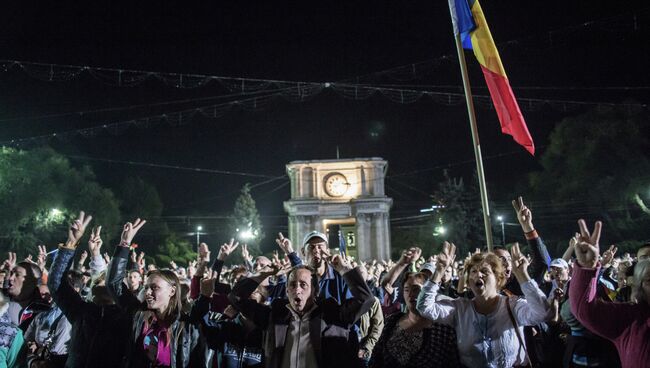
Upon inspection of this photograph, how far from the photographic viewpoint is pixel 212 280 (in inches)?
220

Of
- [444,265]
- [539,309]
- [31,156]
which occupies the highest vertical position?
[31,156]

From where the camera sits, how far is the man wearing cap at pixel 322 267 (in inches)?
220

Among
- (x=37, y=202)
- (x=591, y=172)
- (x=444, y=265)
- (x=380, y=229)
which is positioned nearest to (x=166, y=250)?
(x=37, y=202)

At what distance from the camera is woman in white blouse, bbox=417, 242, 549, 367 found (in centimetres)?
427

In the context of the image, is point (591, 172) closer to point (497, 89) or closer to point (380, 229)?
point (380, 229)

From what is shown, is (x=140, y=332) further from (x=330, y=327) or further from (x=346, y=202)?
(x=346, y=202)

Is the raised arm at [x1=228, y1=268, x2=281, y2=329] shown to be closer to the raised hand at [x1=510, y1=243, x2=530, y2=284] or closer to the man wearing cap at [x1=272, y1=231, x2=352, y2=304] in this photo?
the man wearing cap at [x1=272, y1=231, x2=352, y2=304]

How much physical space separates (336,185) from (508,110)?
48.5m

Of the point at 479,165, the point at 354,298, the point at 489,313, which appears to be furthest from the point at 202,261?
the point at 479,165

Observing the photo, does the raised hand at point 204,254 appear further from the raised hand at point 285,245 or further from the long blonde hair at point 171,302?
the long blonde hair at point 171,302

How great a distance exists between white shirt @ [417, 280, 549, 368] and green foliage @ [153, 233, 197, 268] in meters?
41.6

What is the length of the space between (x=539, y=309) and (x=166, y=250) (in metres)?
47.1

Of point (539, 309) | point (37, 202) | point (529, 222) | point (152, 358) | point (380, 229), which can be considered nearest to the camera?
point (539, 309)

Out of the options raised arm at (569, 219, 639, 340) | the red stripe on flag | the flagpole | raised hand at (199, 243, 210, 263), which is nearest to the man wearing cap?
raised hand at (199, 243, 210, 263)
